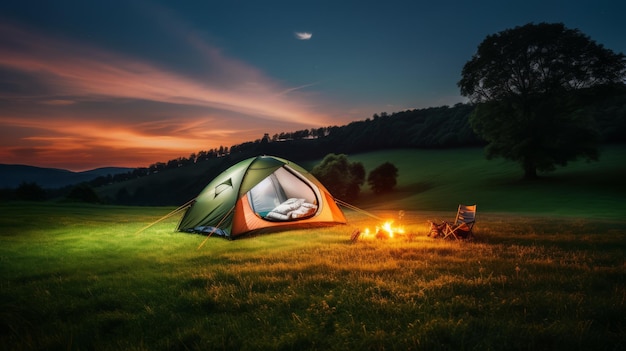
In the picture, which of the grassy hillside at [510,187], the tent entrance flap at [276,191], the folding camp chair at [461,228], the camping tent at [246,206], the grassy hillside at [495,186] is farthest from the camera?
the grassy hillside at [495,186]

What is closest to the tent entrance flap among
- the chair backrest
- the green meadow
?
the green meadow

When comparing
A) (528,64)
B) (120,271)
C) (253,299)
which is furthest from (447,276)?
(528,64)

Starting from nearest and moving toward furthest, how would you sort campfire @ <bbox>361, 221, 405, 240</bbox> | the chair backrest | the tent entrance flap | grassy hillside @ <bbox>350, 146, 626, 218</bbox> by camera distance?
campfire @ <bbox>361, 221, 405, 240</bbox> → the chair backrest → the tent entrance flap → grassy hillside @ <bbox>350, 146, 626, 218</bbox>

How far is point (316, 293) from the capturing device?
17.8 feet

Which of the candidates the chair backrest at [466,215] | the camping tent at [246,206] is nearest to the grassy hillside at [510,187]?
the chair backrest at [466,215]

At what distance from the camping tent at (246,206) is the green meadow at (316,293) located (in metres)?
0.96

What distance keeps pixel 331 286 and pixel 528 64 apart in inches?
1451

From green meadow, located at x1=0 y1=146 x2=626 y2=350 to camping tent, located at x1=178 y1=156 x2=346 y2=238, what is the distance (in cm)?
96

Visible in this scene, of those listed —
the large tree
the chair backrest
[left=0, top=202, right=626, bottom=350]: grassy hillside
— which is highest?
the large tree

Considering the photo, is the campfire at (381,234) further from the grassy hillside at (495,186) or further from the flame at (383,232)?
the grassy hillside at (495,186)

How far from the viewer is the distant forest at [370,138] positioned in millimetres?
79375

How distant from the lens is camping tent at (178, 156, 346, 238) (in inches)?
474

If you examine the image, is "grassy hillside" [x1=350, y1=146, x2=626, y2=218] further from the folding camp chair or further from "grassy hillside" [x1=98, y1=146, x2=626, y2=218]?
the folding camp chair

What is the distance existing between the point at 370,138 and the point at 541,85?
67807 mm
